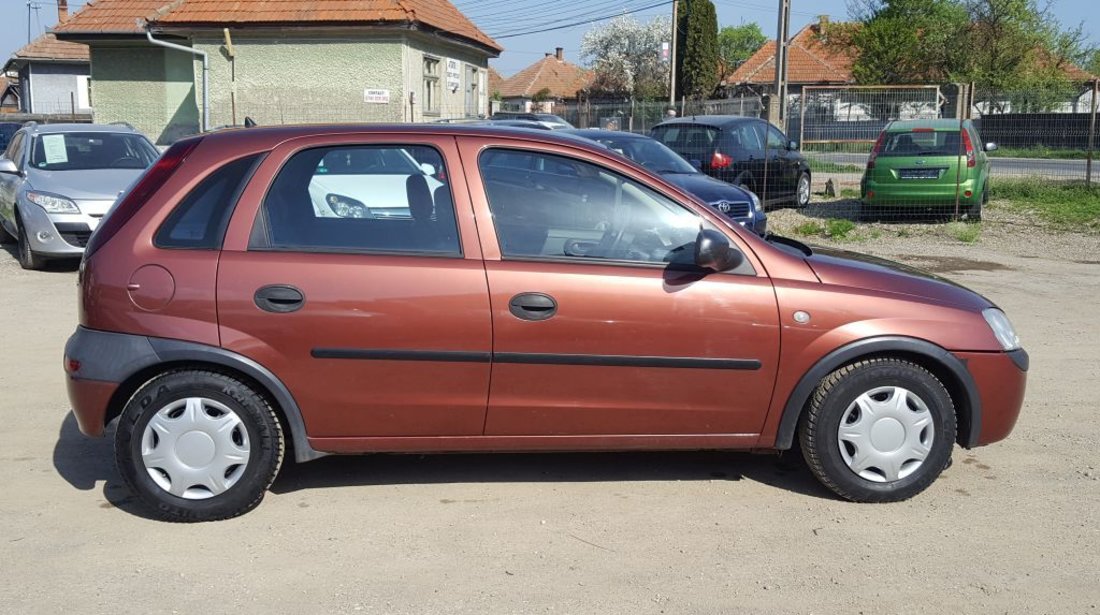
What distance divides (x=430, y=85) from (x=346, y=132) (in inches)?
909

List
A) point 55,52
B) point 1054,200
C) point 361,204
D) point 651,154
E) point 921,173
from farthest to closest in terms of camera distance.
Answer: point 55,52, point 1054,200, point 921,173, point 651,154, point 361,204

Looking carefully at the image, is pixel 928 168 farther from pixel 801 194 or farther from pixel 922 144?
pixel 801 194

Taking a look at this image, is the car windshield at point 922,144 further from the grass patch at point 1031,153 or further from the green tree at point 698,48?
the green tree at point 698,48

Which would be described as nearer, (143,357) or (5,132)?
(143,357)

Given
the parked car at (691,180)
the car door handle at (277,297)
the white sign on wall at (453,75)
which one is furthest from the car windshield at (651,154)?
the white sign on wall at (453,75)

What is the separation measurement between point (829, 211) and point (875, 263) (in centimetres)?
1252

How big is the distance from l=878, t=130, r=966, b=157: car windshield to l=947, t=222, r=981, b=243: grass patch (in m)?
1.03

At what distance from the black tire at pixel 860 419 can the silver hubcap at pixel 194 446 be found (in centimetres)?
253

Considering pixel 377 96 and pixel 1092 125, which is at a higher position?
pixel 377 96

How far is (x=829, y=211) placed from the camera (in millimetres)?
17266

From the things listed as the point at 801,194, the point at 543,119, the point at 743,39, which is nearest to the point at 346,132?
the point at 801,194

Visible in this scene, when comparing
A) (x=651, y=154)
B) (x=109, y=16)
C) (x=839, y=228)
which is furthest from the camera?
(x=109, y=16)

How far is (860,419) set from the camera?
15.5ft

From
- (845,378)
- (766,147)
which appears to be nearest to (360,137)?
(845,378)
